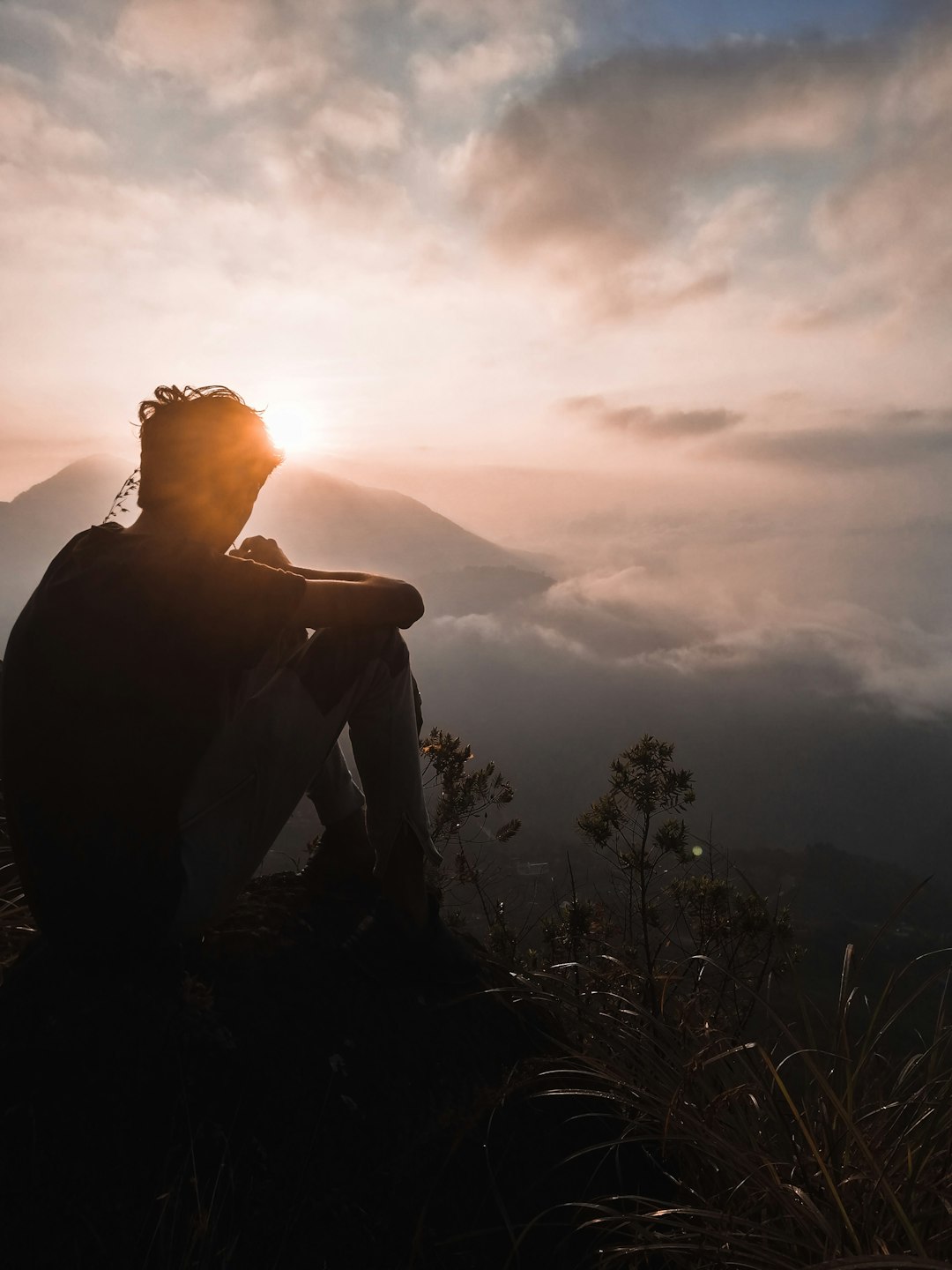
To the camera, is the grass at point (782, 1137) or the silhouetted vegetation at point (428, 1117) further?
the silhouetted vegetation at point (428, 1117)

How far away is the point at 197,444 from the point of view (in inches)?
108

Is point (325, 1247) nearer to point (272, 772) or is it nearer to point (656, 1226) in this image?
point (656, 1226)

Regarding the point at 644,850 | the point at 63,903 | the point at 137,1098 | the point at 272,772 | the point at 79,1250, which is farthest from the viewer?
the point at 644,850

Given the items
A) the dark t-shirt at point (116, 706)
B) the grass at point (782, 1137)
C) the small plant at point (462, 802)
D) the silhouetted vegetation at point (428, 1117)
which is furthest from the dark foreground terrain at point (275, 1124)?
the small plant at point (462, 802)

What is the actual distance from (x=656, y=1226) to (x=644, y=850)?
12.8 ft

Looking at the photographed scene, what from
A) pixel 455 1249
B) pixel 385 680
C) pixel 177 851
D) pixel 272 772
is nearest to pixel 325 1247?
pixel 455 1249

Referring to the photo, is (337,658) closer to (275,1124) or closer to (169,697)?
(169,697)

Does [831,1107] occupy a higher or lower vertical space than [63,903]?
lower

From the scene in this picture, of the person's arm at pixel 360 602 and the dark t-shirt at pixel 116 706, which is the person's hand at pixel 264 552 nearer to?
the person's arm at pixel 360 602

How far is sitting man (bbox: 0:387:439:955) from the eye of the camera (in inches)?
96.6

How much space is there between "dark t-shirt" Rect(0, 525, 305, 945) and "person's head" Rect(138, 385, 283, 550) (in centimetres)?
23

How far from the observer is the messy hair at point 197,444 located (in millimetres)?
2738

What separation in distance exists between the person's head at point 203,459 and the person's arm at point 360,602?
20cm

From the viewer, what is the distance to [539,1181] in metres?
2.54
